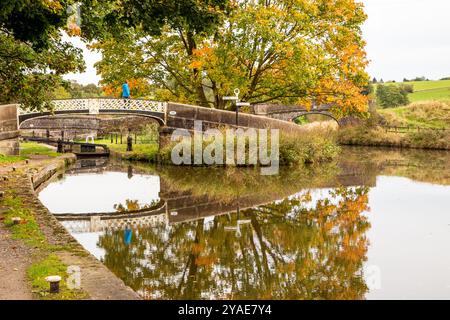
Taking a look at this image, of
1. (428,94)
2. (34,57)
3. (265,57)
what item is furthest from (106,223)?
(428,94)

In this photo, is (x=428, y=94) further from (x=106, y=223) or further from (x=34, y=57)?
(x=106, y=223)

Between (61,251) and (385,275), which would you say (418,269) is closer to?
(385,275)

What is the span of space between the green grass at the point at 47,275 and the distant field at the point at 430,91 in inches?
2287

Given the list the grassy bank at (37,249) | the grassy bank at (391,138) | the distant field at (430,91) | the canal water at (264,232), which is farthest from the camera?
the distant field at (430,91)

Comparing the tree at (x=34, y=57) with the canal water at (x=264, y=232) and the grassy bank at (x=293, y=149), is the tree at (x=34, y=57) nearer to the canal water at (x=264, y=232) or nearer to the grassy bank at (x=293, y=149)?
the canal water at (x=264, y=232)

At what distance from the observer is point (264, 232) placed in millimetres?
9359

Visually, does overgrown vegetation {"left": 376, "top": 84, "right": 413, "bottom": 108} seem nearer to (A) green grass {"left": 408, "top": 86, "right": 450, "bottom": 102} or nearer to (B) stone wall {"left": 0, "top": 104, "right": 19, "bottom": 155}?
(A) green grass {"left": 408, "top": 86, "right": 450, "bottom": 102}

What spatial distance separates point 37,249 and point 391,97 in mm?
57176

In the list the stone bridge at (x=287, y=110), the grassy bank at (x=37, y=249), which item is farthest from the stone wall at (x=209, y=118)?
the stone bridge at (x=287, y=110)

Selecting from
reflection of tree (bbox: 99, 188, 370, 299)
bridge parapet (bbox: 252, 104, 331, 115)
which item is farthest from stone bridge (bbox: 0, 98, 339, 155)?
bridge parapet (bbox: 252, 104, 331, 115)

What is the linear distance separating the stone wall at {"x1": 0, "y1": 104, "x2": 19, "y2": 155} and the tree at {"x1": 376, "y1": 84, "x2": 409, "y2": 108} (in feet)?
151

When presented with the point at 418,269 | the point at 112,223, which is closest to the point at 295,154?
the point at 112,223

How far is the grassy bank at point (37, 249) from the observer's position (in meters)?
5.24
